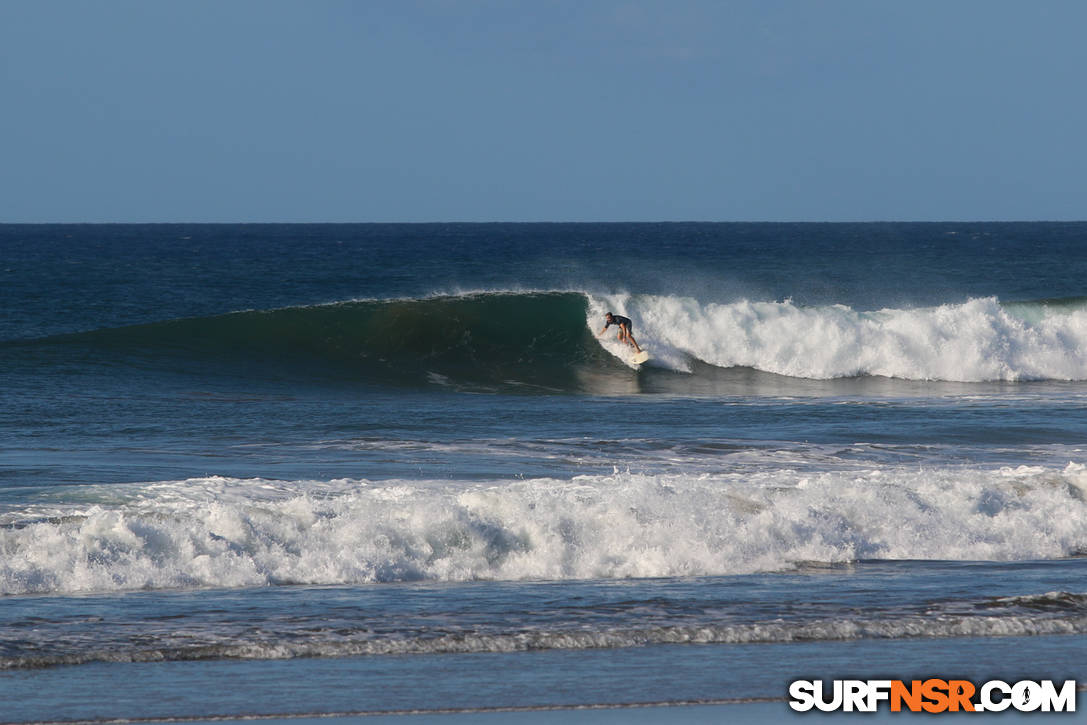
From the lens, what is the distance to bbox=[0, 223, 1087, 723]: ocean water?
5.62m

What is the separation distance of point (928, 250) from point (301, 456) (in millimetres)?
57357

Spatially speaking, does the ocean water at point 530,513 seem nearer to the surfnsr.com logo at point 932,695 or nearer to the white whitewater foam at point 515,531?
the white whitewater foam at point 515,531

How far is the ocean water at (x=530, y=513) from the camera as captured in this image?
221 inches

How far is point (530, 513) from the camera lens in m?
8.66

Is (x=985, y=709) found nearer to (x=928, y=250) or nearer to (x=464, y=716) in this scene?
(x=464, y=716)

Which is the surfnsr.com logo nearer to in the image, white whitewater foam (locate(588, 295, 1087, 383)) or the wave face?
the wave face

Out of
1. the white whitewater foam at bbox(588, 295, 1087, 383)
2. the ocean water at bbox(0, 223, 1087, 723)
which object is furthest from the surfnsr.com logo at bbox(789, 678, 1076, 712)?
the white whitewater foam at bbox(588, 295, 1087, 383)

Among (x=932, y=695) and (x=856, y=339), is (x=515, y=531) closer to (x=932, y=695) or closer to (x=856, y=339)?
(x=932, y=695)

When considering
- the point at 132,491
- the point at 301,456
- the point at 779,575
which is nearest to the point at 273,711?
the point at 779,575

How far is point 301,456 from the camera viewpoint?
12.2m

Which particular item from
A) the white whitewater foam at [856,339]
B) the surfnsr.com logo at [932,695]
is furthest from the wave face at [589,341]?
the surfnsr.com logo at [932,695]

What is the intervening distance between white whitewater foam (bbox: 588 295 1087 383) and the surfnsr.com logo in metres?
16.8

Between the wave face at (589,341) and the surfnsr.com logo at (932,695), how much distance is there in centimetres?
1495

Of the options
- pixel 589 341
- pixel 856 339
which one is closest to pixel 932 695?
pixel 589 341
